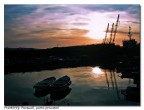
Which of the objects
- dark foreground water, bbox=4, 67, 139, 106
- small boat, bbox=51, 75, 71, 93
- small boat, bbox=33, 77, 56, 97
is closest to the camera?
dark foreground water, bbox=4, 67, 139, 106

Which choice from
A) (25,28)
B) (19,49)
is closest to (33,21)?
(25,28)

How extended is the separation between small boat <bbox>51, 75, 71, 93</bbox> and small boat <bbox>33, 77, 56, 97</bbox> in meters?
0.06

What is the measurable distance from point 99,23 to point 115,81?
0.92 meters

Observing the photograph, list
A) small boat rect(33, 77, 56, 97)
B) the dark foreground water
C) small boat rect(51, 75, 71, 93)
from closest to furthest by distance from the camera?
the dark foreground water, small boat rect(33, 77, 56, 97), small boat rect(51, 75, 71, 93)

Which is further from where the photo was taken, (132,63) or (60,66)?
(60,66)

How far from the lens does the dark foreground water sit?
3.47 meters

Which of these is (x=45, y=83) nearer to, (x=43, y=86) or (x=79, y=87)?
(x=43, y=86)

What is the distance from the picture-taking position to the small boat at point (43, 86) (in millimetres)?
3773

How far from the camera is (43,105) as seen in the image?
3.45 meters

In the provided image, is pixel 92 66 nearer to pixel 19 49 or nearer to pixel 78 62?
pixel 78 62

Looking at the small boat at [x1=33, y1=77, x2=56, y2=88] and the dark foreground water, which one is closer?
the dark foreground water

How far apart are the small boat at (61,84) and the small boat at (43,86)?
0.06 meters

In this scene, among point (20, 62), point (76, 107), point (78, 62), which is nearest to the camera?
point (76, 107)
